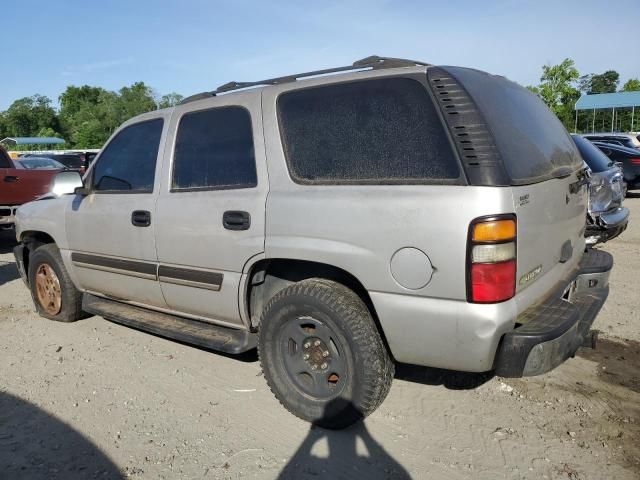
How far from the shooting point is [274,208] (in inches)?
126

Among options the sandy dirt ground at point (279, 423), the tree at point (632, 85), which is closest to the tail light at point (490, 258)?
the sandy dirt ground at point (279, 423)

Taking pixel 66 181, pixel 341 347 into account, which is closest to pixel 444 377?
pixel 341 347

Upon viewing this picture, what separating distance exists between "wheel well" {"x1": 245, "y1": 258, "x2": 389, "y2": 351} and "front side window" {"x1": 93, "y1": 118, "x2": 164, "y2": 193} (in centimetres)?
116

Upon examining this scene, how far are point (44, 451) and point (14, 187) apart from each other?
24.8ft

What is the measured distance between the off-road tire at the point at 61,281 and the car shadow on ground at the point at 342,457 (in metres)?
2.91

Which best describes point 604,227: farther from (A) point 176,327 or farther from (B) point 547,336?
(A) point 176,327

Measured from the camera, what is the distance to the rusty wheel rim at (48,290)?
5102 millimetres

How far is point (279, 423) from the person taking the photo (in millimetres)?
3271

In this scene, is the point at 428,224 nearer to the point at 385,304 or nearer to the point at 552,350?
the point at 385,304

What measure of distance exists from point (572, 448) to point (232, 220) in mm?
2317

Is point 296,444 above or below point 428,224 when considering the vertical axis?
below

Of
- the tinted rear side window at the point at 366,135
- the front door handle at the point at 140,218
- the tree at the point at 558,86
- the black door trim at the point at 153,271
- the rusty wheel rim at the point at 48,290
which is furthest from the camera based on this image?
the tree at the point at 558,86

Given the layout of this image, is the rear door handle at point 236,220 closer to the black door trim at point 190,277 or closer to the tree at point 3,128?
the black door trim at point 190,277

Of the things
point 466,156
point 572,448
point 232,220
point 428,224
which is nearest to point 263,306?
point 232,220
